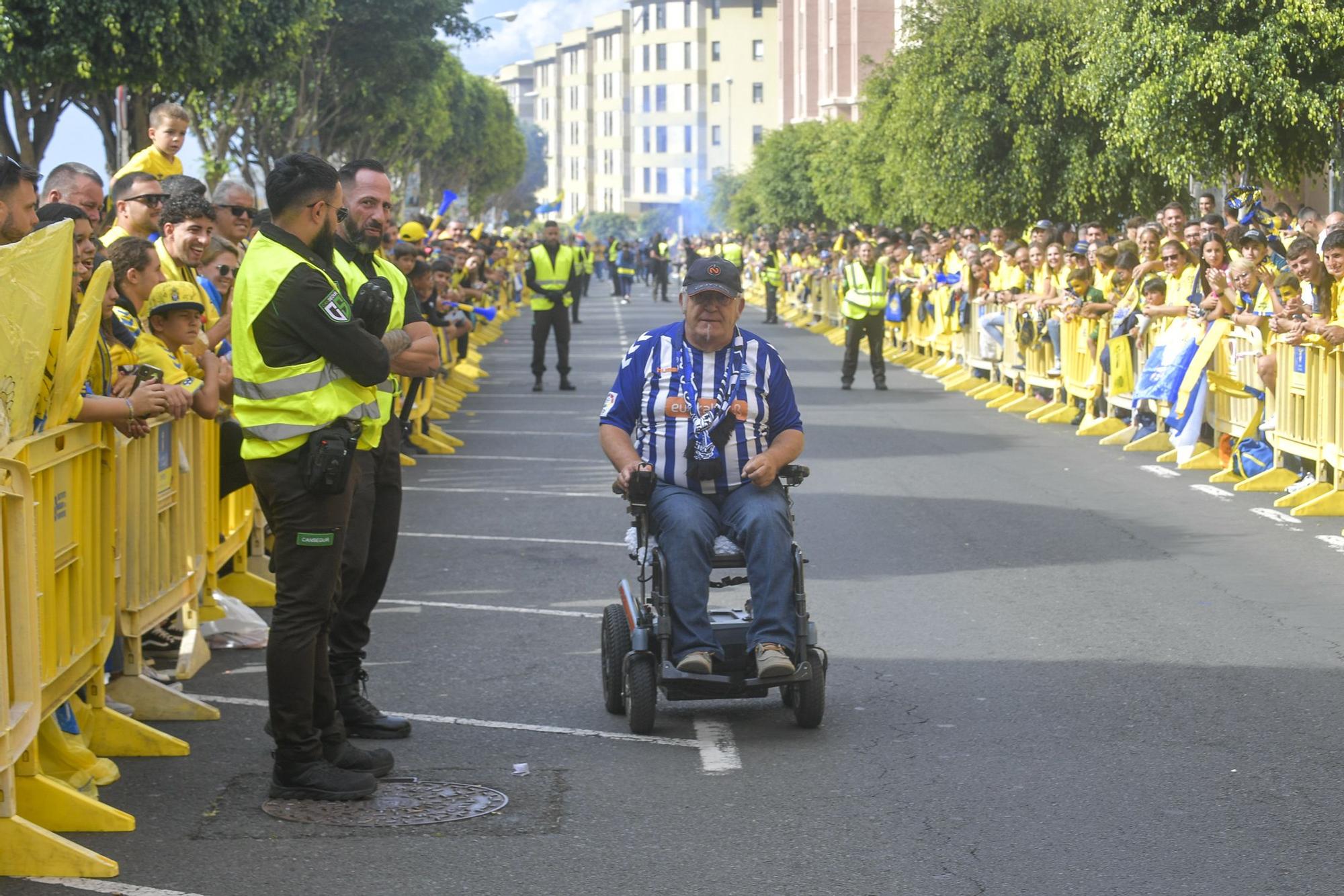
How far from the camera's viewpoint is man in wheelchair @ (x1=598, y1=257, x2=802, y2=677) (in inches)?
288

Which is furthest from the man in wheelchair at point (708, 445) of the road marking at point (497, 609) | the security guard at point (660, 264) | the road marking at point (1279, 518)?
the security guard at point (660, 264)

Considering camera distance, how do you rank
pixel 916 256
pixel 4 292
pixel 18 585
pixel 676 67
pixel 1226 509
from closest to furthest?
1. pixel 18 585
2. pixel 4 292
3. pixel 1226 509
4. pixel 916 256
5. pixel 676 67

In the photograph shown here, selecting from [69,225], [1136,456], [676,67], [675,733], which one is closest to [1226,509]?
[1136,456]

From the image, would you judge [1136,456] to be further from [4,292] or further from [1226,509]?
[4,292]

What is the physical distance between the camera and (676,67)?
16238 centimetres

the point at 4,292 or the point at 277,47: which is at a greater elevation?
the point at 277,47

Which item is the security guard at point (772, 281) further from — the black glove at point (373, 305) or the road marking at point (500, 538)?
the black glove at point (373, 305)

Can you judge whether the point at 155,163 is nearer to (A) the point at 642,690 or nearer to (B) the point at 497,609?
(B) the point at 497,609

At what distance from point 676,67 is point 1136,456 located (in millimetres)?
148557

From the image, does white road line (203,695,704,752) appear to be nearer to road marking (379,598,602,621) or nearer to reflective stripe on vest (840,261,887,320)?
road marking (379,598,602,621)

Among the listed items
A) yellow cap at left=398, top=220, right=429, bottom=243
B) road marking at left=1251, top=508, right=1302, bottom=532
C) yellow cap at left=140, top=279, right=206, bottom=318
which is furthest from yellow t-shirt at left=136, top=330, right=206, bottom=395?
yellow cap at left=398, top=220, right=429, bottom=243

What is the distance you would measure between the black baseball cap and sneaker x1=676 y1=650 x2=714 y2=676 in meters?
1.37

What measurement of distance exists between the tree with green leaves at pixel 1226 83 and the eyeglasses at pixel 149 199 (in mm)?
12580

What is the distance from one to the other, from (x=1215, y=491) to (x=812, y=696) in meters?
7.97
